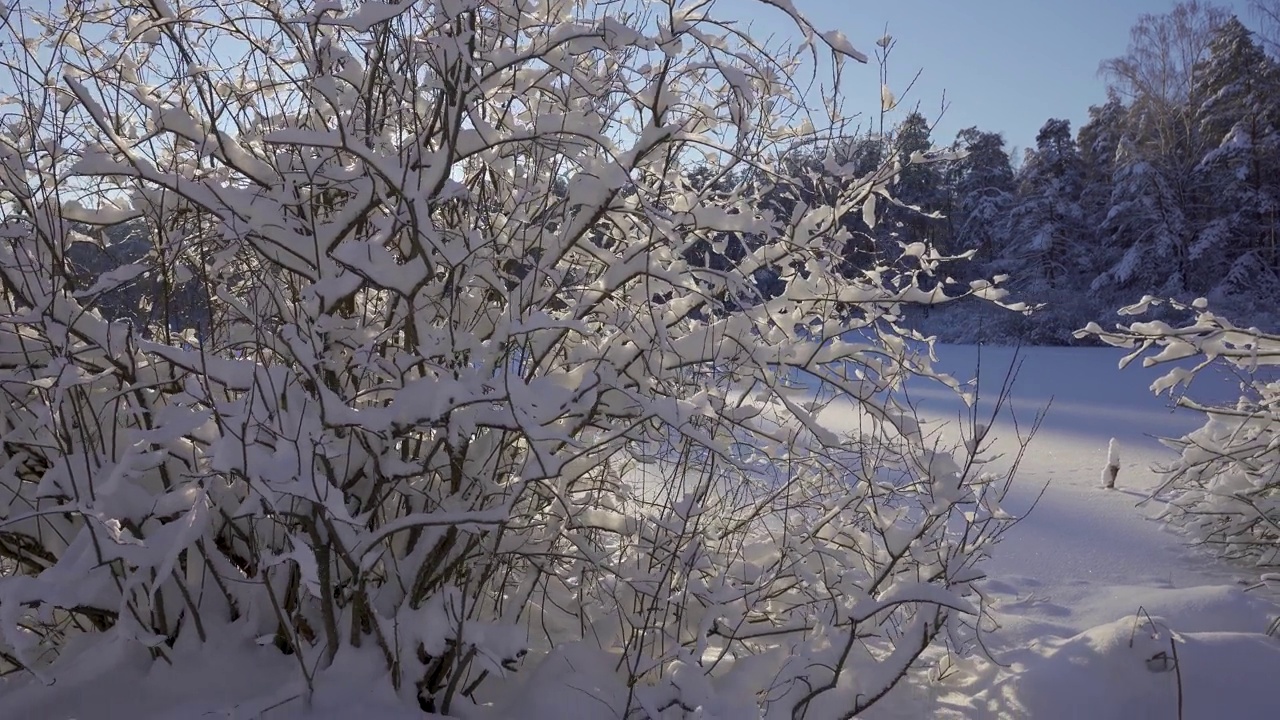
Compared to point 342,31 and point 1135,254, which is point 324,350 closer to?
point 342,31

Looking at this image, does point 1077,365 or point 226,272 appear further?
point 1077,365

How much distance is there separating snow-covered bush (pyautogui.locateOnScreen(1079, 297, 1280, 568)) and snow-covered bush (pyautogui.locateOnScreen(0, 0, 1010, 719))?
1.40 meters

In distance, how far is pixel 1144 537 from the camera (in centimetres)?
425

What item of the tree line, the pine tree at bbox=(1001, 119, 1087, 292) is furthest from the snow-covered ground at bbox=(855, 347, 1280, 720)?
the pine tree at bbox=(1001, 119, 1087, 292)

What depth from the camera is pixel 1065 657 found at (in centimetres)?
278

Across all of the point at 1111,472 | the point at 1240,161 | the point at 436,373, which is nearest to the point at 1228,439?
the point at 1111,472

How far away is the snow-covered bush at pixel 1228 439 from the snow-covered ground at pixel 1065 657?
0.19m

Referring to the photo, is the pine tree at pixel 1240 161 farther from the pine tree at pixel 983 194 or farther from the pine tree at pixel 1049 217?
the pine tree at pixel 983 194

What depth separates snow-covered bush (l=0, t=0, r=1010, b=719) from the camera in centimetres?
183

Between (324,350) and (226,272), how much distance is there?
2.86ft

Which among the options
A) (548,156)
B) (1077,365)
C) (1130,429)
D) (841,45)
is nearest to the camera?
(841,45)

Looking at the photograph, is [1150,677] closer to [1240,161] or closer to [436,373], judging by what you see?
[436,373]

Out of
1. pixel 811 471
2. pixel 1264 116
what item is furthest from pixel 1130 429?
pixel 1264 116

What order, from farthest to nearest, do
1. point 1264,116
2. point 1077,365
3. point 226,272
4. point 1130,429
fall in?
point 1264,116 < point 1077,365 < point 1130,429 < point 226,272
